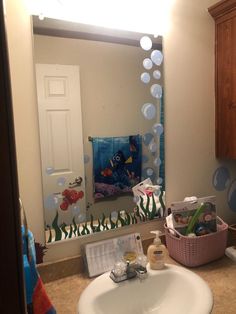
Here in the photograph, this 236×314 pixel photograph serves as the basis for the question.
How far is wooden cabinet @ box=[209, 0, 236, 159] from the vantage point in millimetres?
1288

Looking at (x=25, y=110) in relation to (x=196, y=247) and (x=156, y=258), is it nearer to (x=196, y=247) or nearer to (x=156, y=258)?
(x=156, y=258)

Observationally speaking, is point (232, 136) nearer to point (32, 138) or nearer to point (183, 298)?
point (183, 298)

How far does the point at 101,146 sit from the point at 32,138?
0.30 m

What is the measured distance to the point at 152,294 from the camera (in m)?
1.05

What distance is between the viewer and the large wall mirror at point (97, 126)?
42.8 inches

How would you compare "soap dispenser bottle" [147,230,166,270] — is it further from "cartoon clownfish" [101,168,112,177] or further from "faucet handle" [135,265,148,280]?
"cartoon clownfish" [101,168,112,177]

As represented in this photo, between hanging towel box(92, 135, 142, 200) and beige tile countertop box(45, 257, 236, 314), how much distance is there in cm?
36

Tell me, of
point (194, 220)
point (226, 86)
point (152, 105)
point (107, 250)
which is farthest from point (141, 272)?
point (226, 86)

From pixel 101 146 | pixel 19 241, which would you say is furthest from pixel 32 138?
pixel 19 241

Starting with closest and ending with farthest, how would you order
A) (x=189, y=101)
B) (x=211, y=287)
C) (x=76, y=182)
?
1. (x=211, y=287)
2. (x=76, y=182)
3. (x=189, y=101)

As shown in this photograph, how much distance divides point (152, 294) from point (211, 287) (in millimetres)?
224

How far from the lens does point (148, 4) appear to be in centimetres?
123

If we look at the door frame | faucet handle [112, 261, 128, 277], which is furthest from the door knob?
the door frame

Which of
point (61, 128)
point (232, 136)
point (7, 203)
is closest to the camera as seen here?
point (7, 203)
